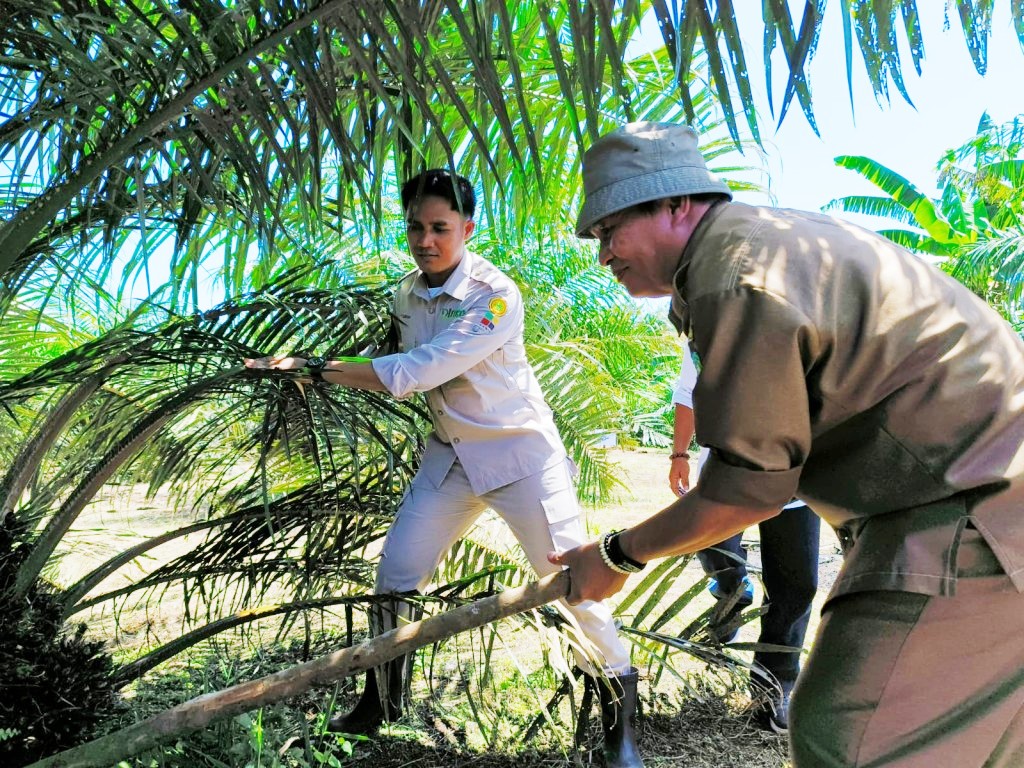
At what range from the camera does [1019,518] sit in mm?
1424

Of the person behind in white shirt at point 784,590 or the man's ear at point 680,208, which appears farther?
the person behind in white shirt at point 784,590

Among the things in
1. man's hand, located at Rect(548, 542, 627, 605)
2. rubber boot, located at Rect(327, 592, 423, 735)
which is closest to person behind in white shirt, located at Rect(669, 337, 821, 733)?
rubber boot, located at Rect(327, 592, 423, 735)

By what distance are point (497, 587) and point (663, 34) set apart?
5.70 feet

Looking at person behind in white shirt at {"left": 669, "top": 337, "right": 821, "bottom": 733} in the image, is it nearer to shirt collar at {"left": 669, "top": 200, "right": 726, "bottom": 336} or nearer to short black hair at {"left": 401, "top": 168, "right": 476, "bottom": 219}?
short black hair at {"left": 401, "top": 168, "right": 476, "bottom": 219}

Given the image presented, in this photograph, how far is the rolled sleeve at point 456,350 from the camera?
253 centimetres

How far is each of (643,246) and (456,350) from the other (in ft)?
3.60

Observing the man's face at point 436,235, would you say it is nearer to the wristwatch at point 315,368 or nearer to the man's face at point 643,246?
the wristwatch at point 315,368

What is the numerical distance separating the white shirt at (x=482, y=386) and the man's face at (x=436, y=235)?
5 cm

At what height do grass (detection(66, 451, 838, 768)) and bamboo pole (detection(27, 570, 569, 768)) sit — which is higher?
bamboo pole (detection(27, 570, 569, 768))

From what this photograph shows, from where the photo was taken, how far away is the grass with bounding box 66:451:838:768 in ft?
8.31

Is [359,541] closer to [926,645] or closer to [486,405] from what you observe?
[486,405]

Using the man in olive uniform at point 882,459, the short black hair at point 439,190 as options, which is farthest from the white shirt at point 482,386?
the man in olive uniform at point 882,459

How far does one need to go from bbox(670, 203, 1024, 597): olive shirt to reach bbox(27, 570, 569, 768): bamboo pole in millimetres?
445

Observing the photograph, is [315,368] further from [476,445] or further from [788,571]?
[788,571]
